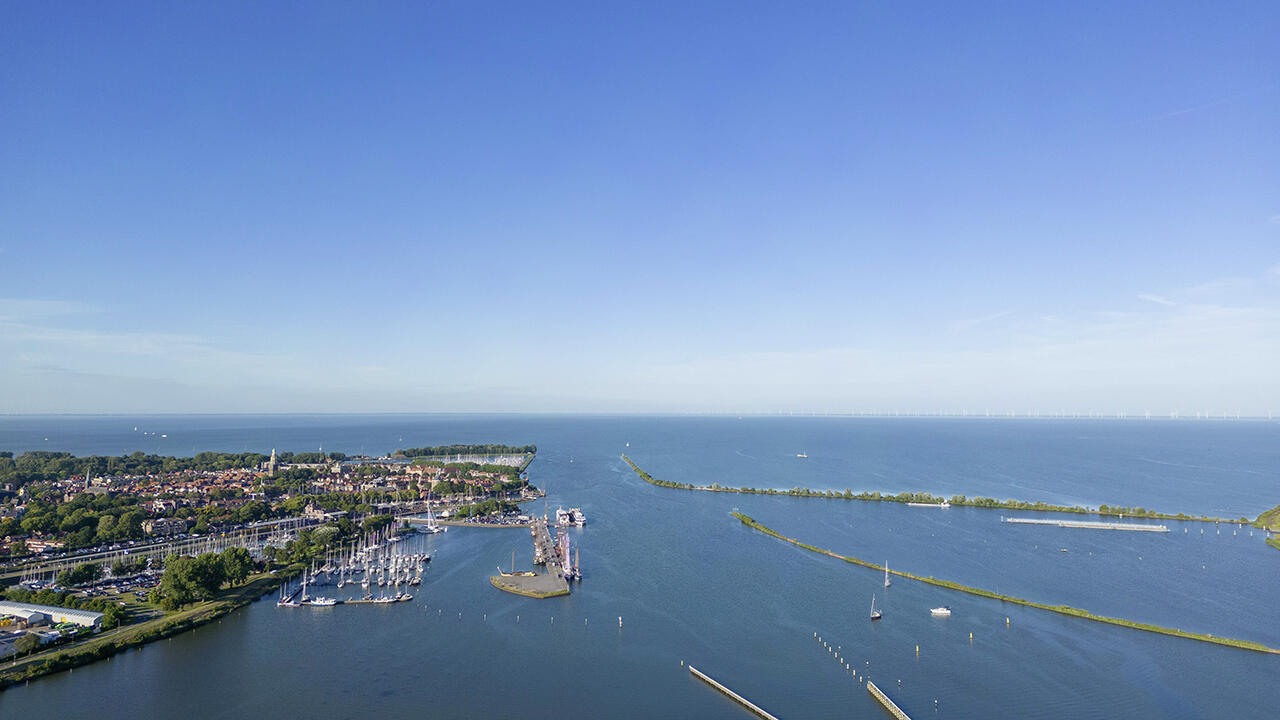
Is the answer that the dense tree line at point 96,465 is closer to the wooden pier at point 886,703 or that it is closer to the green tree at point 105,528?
the green tree at point 105,528

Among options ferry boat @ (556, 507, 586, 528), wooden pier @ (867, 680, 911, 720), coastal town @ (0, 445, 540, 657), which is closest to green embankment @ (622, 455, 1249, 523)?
ferry boat @ (556, 507, 586, 528)

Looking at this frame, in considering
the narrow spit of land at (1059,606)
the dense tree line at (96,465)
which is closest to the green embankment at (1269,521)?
the narrow spit of land at (1059,606)

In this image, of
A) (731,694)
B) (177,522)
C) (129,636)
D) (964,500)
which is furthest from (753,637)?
(177,522)

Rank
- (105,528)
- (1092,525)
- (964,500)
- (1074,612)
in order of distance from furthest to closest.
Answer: (964,500), (1092,525), (105,528), (1074,612)

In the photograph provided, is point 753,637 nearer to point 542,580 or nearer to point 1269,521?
point 542,580

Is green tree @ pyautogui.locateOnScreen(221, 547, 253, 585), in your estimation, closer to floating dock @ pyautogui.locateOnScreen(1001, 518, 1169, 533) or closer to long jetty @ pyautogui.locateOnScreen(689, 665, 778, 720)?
long jetty @ pyautogui.locateOnScreen(689, 665, 778, 720)

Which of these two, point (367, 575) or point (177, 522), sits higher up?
point (177, 522)

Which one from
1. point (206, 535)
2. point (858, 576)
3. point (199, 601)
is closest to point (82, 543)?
point (206, 535)
